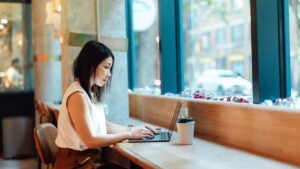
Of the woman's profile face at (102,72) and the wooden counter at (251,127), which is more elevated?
the woman's profile face at (102,72)

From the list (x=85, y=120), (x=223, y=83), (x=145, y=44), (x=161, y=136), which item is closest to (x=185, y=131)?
(x=161, y=136)

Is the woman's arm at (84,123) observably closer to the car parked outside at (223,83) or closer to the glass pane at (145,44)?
the car parked outside at (223,83)

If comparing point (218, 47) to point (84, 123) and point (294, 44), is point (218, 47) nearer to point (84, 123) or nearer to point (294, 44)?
point (294, 44)

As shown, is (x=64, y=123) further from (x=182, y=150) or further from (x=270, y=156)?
(x=270, y=156)

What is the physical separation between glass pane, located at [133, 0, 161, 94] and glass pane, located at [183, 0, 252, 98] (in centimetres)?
64

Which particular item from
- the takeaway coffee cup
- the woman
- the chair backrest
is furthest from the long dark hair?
the takeaway coffee cup

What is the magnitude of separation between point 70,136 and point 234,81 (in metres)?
1.41

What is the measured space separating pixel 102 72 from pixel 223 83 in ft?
4.02

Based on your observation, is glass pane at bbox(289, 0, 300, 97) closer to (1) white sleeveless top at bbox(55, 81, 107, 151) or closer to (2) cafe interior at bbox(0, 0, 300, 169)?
(2) cafe interior at bbox(0, 0, 300, 169)

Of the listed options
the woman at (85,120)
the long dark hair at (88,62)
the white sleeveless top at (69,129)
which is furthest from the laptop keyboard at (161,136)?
the long dark hair at (88,62)

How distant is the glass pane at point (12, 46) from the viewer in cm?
655

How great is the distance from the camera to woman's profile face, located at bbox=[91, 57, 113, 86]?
7.82ft

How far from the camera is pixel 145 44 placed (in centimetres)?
503

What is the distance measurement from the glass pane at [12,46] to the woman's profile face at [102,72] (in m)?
4.55
